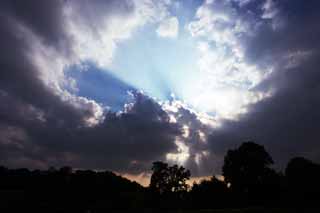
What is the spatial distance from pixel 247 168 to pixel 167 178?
50229mm

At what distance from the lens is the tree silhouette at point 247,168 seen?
7844 centimetres

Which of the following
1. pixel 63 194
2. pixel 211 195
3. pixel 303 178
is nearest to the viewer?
pixel 303 178

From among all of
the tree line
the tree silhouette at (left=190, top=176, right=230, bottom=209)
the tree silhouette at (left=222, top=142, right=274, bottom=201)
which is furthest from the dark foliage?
the tree silhouette at (left=222, top=142, right=274, bottom=201)

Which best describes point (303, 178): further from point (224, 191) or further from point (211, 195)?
point (211, 195)

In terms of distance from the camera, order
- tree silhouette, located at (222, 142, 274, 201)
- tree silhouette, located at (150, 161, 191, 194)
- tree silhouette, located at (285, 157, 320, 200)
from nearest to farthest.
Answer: tree silhouette, located at (285, 157, 320, 200), tree silhouette, located at (222, 142, 274, 201), tree silhouette, located at (150, 161, 191, 194)

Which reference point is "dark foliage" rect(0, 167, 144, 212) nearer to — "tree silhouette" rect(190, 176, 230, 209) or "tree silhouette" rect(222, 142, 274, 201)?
"tree silhouette" rect(190, 176, 230, 209)

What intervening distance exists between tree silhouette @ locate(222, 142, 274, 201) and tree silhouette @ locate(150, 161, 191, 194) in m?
42.1

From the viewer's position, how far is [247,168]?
81.1 m

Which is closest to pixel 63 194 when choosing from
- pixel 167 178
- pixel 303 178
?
pixel 167 178

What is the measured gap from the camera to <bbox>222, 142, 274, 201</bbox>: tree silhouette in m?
78.4

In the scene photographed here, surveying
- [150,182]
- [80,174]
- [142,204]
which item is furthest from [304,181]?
[80,174]

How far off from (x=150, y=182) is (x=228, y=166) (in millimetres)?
47910

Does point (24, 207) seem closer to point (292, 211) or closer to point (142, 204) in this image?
point (142, 204)

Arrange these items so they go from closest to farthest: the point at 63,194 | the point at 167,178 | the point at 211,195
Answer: the point at 211,195, the point at 63,194, the point at 167,178
